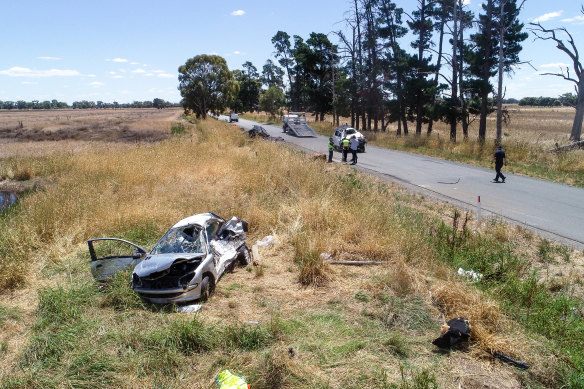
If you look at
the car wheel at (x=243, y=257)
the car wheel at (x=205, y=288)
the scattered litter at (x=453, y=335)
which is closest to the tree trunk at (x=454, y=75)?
the car wheel at (x=243, y=257)

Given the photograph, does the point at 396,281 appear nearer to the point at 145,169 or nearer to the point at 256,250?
the point at 256,250

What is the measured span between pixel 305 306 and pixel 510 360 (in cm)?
277

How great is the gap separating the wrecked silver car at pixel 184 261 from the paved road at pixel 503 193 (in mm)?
7207

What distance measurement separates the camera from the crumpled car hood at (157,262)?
6020mm

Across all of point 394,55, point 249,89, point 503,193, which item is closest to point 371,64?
point 394,55

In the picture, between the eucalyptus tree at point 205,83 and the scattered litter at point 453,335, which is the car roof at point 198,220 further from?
the eucalyptus tree at point 205,83

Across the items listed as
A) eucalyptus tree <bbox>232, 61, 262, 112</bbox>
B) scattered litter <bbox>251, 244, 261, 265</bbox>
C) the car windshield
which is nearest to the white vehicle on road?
scattered litter <bbox>251, 244, 261, 265</bbox>

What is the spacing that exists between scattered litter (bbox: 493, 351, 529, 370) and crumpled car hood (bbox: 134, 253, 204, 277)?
437cm

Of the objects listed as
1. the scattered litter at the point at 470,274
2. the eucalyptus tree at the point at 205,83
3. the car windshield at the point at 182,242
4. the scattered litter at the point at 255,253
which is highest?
the eucalyptus tree at the point at 205,83

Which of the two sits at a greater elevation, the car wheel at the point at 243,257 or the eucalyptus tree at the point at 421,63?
the eucalyptus tree at the point at 421,63

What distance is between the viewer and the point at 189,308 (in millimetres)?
5883

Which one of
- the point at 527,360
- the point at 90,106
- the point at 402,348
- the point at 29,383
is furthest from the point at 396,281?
the point at 90,106

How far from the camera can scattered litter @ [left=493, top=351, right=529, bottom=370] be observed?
174 inches

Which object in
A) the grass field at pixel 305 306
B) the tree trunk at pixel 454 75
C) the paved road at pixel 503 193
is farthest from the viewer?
the tree trunk at pixel 454 75
